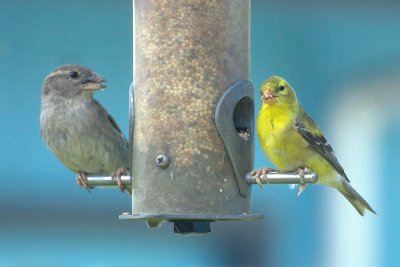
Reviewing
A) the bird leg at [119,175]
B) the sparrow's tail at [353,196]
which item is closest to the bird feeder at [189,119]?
the bird leg at [119,175]

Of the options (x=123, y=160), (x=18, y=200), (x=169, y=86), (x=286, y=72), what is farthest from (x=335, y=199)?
(x=169, y=86)

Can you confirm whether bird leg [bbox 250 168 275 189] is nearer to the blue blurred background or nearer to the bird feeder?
the bird feeder

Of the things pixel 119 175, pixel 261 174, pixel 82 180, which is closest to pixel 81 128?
pixel 82 180

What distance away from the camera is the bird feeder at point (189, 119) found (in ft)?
28.0

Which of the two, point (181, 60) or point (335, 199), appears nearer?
point (181, 60)

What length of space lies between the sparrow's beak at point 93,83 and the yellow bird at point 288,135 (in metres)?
1.07

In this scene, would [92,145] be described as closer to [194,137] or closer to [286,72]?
[194,137]

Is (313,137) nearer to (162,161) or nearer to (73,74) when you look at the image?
(162,161)

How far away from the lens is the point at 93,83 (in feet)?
31.3

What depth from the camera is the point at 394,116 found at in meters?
13.2

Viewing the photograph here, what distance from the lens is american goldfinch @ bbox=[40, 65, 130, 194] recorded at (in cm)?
949

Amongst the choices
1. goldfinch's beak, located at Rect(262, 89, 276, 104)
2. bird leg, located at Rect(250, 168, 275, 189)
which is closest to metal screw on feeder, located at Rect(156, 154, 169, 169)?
bird leg, located at Rect(250, 168, 275, 189)

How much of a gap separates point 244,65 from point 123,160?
120 centimetres

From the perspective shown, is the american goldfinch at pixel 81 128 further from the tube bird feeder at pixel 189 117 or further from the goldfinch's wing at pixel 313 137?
the goldfinch's wing at pixel 313 137
